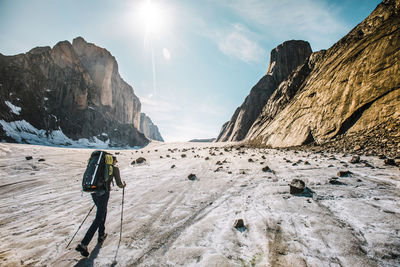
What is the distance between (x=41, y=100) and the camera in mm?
51969

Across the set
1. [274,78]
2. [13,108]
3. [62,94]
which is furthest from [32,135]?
[274,78]

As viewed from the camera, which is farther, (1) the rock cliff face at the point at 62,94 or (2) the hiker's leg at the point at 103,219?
(1) the rock cliff face at the point at 62,94

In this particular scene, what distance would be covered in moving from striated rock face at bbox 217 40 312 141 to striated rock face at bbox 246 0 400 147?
1170 inches

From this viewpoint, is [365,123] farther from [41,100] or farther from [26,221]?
[41,100]

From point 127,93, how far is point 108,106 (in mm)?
27323

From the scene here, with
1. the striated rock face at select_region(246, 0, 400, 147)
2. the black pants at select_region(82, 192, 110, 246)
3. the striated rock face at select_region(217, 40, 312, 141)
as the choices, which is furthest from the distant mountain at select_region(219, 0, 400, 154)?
the striated rock face at select_region(217, 40, 312, 141)

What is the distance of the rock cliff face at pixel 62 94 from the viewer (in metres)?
43.7

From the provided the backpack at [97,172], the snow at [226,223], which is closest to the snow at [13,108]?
the snow at [226,223]

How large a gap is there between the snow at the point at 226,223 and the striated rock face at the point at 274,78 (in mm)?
41095

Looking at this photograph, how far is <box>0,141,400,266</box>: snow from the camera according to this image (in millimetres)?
2658

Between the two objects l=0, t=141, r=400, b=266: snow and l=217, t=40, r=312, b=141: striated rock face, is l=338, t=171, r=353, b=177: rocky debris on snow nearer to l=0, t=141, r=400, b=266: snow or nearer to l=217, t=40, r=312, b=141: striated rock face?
l=0, t=141, r=400, b=266: snow

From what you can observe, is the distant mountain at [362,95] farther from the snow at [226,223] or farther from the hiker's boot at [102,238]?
the hiker's boot at [102,238]

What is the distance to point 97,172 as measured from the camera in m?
3.63

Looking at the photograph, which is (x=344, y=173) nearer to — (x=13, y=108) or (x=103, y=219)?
(x=103, y=219)
